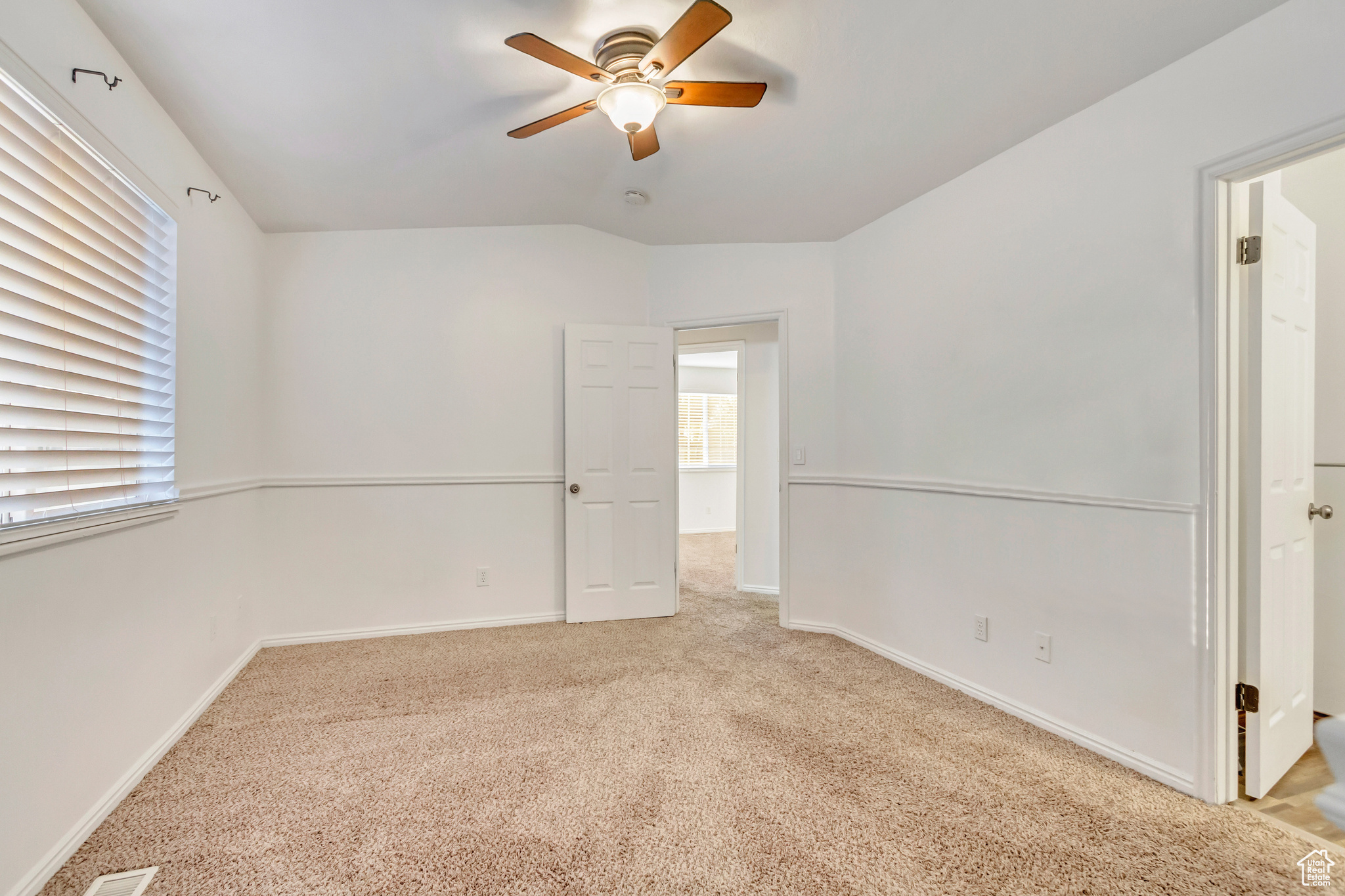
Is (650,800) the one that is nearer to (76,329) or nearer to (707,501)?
(76,329)

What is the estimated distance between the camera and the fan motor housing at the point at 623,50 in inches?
76.1

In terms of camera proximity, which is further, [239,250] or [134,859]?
[239,250]

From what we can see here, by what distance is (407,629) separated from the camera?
3.64 meters

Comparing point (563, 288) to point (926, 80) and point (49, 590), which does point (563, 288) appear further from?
point (49, 590)

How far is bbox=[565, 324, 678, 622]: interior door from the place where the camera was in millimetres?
3814

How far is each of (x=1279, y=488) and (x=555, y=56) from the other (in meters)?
2.62

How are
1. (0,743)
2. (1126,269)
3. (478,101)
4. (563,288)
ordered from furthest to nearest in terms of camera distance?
(563,288) < (478,101) < (1126,269) < (0,743)

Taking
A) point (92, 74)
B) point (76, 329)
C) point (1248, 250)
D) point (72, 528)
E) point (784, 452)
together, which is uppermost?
point (92, 74)

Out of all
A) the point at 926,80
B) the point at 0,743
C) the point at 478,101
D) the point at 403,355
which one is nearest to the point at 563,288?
the point at 403,355

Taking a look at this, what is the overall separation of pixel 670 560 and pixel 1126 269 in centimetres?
277

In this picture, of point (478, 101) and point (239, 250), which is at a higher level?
point (478, 101)

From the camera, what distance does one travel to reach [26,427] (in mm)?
1584

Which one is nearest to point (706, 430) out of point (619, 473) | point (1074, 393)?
point (619, 473)

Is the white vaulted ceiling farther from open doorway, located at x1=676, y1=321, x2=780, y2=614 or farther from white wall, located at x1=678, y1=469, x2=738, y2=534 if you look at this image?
white wall, located at x1=678, y1=469, x2=738, y2=534
